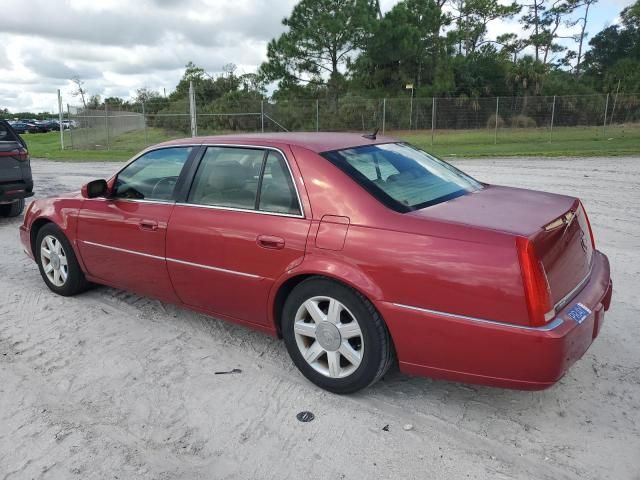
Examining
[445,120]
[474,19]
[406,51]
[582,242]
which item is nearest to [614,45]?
[474,19]

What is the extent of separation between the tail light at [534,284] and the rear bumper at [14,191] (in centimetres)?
792

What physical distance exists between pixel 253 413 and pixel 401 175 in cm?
177

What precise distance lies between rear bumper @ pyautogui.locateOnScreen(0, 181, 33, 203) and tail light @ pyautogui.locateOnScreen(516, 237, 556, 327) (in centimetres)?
792

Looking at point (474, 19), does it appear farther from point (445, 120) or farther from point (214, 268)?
point (214, 268)

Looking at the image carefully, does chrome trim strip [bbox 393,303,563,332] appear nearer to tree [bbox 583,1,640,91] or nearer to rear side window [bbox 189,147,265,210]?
rear side window [bbox 189,147,265,210]

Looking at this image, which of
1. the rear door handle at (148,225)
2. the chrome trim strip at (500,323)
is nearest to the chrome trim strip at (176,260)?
the rear door handle at (148,225)

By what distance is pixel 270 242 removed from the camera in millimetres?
3459

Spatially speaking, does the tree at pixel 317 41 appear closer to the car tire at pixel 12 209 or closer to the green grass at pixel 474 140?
the green grass at pixel 474 140

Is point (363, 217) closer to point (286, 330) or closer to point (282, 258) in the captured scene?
point (282, 258)

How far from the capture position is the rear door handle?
4137 mm

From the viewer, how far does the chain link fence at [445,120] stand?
86.9 feet

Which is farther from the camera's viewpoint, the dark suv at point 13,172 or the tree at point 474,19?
the tree at point 474,19

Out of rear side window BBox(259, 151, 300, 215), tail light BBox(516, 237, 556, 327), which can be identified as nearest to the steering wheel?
rear side window BBox(259, 151, 300, 215)

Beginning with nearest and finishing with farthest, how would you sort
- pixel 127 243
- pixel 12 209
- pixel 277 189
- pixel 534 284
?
pixel 534 284 < pixel 277 189 < pixel 127 243 < pixel 12 209
